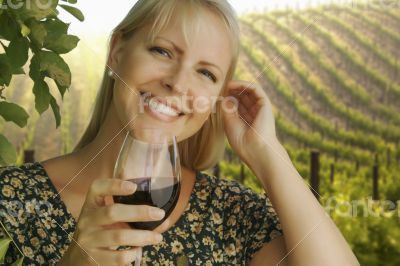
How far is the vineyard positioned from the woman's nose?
5.86ft

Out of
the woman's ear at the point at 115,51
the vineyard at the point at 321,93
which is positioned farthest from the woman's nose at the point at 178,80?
the vineyard at the point at 321,93

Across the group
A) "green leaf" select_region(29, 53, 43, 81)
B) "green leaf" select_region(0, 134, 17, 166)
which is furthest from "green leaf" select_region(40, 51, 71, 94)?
"green leaf" select_region(0, 134, 17, 166)

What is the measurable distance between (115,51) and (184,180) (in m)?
0.37

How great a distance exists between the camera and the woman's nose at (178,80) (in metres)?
1.45

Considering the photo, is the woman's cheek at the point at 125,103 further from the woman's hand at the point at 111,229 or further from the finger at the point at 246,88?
the woman's hand at the point at 111,229

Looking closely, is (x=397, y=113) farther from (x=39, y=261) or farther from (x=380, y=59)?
(x=39, y=261)

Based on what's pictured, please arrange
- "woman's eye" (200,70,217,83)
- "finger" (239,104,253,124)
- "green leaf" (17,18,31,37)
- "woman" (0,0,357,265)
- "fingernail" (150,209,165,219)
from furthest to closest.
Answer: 1. "finger" (239,104,253,124)
2. "woman's eye" (200,70,217,83)
3. "woman" (0,0,357,265)
4. "green leaf" (17,18,31,37)
5. "fingernail" (150,209,165,219)

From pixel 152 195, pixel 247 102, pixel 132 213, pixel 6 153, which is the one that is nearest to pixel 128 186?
pixel 132 213

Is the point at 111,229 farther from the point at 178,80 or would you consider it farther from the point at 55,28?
the point at 178,80

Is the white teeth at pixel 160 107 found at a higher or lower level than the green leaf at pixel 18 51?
lower

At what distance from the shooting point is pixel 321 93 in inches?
134

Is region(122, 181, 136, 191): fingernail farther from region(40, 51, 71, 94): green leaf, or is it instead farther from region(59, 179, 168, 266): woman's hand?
region(40, 51, 71, 94): green leaf

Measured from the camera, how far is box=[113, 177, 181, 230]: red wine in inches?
38.5

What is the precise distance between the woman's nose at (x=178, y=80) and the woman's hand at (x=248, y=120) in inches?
7.4
